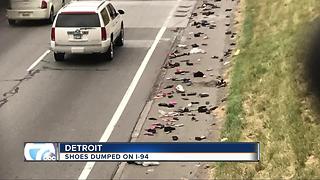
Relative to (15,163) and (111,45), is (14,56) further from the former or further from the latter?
(15,163)

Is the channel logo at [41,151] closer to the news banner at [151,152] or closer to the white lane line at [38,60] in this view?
the news banner at [151,152]

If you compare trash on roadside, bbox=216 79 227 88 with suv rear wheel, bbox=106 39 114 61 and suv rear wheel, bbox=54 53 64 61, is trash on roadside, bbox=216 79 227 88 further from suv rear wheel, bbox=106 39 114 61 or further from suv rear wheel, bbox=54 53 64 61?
suv rear wheel, bbox=54 53 64 61

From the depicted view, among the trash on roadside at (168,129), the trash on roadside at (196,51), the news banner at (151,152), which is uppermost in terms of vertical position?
the news banner at (151,152)

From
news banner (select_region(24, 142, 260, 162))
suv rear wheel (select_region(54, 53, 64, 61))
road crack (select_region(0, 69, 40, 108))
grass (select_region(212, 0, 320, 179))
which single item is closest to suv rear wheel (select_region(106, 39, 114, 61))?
suv rear wheel (select_region(54, 53, 64, 61))

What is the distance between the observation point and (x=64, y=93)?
47.3 feet

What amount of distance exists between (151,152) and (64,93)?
355 inches

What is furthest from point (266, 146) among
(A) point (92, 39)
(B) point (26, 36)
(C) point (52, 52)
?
(B) point (26, 36)

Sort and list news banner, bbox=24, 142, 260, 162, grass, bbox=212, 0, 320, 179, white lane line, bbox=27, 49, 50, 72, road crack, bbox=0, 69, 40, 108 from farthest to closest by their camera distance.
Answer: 1. white lane line, bbox=27, 49, 50, 72
2. road crack, bbox=0, 69, 40, 108
3. grass, bbox=212, 0, 320, 179
4. news banner, bbox=24, 142, 260, 162

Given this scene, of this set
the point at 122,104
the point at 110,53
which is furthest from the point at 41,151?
the point at 110,53

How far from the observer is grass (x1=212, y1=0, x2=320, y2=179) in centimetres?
831

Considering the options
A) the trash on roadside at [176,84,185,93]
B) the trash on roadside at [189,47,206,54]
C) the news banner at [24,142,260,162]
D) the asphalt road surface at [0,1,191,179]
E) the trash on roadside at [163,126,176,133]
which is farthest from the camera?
the trash on roadside at [189,47,206,54]

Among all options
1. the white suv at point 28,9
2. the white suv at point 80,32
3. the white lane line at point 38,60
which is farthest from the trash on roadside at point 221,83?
the white suv at point 28,9

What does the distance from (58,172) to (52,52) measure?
1022 cm

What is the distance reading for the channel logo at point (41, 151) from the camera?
613 cm
